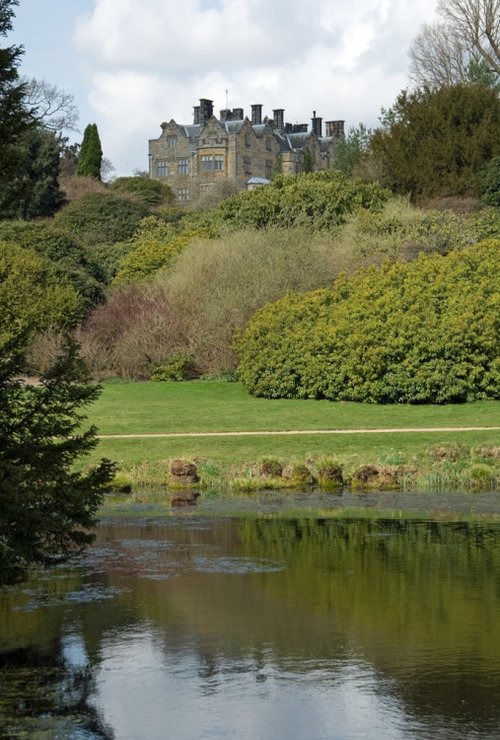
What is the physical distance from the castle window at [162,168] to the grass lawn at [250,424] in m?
81.0

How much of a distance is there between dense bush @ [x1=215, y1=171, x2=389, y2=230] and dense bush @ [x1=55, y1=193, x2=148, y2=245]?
15790 mm

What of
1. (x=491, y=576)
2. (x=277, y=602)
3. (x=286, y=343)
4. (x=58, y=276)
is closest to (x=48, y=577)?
(x=277, y=602)

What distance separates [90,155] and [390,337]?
6211cm

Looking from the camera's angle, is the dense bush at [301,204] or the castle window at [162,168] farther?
the castle window at [162,168]

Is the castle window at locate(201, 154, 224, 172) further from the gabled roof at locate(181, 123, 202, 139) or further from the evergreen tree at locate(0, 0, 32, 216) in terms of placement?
the evergreen tree at locate(0, 0, 32, 216)

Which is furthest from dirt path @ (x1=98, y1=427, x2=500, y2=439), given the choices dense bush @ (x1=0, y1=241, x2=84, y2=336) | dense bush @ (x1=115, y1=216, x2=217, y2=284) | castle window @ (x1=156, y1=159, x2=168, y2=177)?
castle window @ (x1=156, y1=159, x2=168, y2=177)

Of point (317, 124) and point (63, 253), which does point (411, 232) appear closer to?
point (63, 253)

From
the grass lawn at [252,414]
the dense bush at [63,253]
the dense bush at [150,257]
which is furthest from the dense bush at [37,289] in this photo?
the grass lawn at [252,414]

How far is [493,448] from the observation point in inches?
925

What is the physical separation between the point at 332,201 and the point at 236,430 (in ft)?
74.2

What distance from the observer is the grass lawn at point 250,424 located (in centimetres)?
2362

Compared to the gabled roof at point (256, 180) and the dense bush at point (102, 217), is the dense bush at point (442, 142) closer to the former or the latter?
the dense bush at point (102, 217)

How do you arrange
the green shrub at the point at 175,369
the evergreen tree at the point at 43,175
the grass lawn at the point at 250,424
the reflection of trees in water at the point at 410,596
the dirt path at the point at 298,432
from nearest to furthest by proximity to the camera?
the reflection of trees in water at the point at 410,596 < the grass lawn at the point at 250,424 < the dirt path at the point at 298,432 < the green shrub at the point at 175,369 < the evergreen tree at the point at 43,175

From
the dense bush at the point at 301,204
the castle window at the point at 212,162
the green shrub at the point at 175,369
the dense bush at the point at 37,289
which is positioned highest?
the castle window at the point at 212,162
